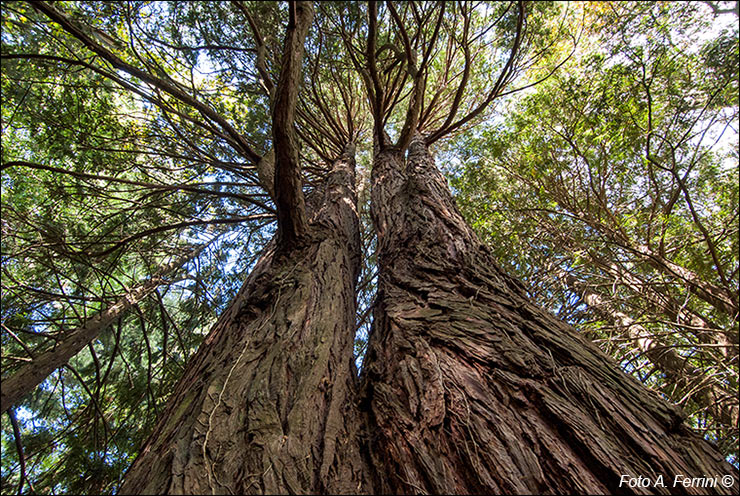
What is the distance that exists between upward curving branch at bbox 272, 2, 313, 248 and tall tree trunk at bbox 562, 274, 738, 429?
2290mm

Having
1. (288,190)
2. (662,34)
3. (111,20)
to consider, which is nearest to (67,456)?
(288,190)

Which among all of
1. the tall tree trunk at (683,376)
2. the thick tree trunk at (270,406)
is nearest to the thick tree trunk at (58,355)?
the thick tree trunk at (270,406)

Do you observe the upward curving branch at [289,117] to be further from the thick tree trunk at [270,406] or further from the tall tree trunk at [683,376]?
the tall tree trunk at [683,376]

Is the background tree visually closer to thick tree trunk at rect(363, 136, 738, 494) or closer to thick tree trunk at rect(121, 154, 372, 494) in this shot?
thick tree trunk at rect(363, 136, 738, 494)

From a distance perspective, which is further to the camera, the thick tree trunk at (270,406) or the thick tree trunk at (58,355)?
the thick tree trunk at (58,355)

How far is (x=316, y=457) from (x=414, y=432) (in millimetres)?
319

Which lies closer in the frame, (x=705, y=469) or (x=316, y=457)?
(x=705, y=469)

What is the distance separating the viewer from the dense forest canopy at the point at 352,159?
2.65 m

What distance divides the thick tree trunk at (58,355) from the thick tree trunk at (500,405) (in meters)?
1.32

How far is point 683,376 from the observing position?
8.14ft

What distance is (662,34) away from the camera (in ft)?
11.1

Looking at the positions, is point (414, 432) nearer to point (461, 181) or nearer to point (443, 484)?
point (443, 484)

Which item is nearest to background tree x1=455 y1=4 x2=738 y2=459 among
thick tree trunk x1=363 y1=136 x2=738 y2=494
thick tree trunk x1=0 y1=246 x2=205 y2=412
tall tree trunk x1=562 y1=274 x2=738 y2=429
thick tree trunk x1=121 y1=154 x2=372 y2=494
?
tall tree trunk x1=562 y1=274 x2=738 y2=429

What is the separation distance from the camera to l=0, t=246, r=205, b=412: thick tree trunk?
2.33 meters
